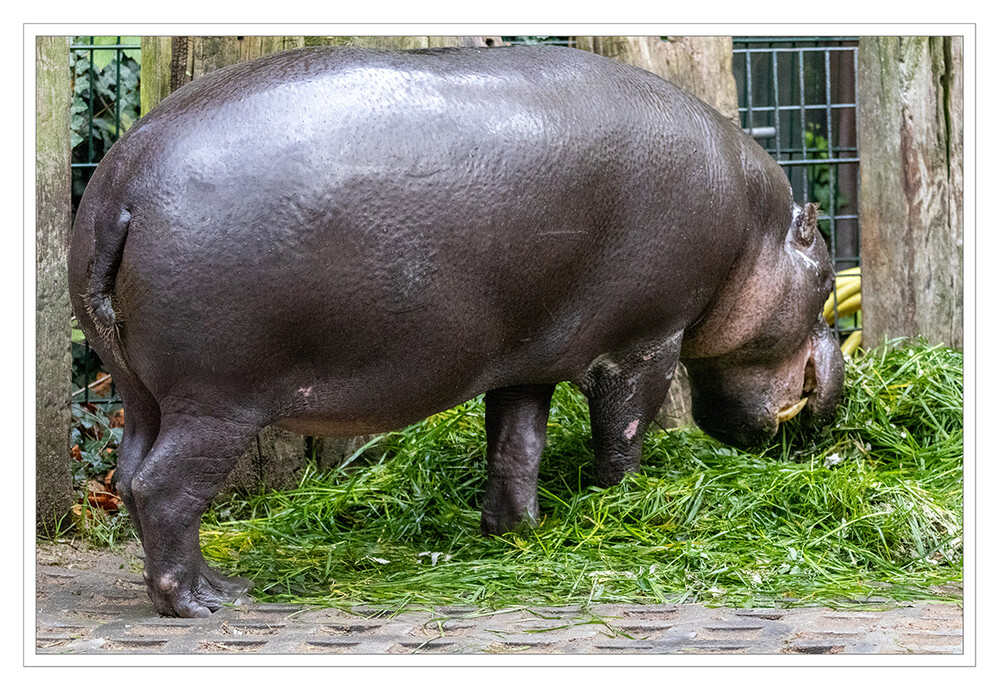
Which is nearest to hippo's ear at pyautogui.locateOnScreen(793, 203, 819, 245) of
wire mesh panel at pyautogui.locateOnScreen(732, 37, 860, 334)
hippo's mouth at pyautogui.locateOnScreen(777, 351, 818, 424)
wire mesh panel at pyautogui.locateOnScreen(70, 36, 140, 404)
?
hippo's mouth at pyautogui.locateOnScreen(777, 351, 818, 424)

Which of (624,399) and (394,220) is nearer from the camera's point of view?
(394,220)

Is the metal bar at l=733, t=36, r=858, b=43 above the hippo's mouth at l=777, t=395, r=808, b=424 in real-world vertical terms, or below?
above

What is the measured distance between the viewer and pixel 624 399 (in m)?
4.29

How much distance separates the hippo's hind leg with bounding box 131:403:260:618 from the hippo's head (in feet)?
6.26

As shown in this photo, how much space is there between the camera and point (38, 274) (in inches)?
180

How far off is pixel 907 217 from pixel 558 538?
2.59m

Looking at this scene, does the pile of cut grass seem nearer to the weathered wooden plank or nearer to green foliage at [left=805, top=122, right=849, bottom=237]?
the weathered wooden plank

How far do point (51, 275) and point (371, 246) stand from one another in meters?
1.87

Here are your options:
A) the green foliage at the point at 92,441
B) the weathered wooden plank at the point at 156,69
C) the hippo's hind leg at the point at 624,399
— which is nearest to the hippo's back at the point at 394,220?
the hippo's hind leg at the point at 624,399

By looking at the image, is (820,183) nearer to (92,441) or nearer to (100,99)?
(100,99)

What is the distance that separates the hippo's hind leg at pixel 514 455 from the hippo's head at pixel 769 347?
70cm

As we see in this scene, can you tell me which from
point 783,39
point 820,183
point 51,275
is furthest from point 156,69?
point 820,183

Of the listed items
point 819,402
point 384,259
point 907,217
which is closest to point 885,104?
point 907,217

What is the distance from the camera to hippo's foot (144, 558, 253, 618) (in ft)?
11.3
